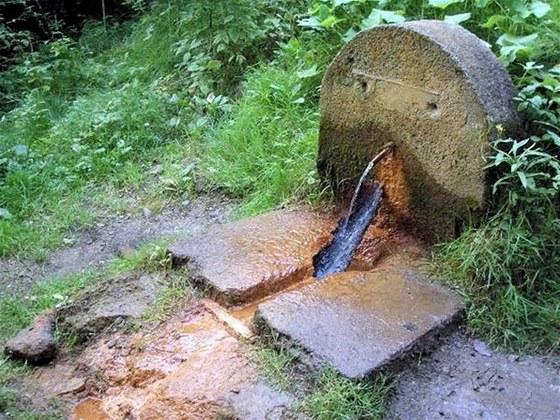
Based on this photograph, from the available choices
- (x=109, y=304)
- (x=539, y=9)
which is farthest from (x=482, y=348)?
(x=539, y=9)

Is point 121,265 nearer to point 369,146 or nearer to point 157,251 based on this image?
point 157,251

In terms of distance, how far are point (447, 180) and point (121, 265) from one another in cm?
182

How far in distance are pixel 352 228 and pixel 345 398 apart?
1.25 metres

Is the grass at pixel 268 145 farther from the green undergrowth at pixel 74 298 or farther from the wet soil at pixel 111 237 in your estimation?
the green undergrowth at pixel 74 298

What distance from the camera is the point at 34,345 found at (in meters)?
2.83

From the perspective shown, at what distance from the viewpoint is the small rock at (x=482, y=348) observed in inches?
97.2

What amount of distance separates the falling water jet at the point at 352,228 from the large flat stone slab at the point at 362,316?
0.24m

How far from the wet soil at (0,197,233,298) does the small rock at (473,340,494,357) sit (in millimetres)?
1916

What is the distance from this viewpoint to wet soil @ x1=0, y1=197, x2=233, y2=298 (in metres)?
3.66

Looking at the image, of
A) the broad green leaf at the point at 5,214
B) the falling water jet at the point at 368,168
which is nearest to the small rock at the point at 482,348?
the falling water jet at the point at 368,168

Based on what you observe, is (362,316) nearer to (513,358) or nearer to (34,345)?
(513,358)

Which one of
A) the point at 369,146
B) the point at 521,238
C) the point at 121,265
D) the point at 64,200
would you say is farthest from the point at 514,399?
the point at 64,200

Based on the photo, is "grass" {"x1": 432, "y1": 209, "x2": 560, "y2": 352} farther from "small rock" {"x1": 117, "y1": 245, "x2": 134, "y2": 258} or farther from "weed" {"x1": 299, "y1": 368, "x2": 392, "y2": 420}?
"small rock" {"x1": 117, "y1": 245, "x2": 134, "y2": 258}

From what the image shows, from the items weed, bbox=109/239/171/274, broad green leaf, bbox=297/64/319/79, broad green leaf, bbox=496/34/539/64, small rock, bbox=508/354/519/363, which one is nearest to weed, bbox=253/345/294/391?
small rock, bbox=508/354/519/363
